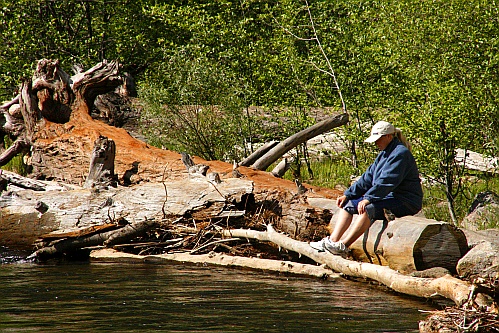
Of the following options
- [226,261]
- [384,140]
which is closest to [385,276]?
[384,140]

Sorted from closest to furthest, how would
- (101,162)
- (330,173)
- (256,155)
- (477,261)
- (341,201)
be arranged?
(477,261), (341,201), (101,162), (256,155), (330,173)

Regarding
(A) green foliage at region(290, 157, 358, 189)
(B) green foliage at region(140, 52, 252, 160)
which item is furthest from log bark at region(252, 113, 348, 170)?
(B) green foliage at region(140, 52, 252, 160)

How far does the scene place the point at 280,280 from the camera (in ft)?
30.9

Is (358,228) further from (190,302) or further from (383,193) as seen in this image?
(190,302)

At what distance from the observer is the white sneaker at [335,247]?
370 inches

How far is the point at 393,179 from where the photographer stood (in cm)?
930

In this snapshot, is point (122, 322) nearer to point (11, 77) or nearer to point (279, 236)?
point (279, 236)

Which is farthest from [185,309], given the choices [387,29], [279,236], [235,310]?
[387,29]

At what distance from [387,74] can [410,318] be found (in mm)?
9744

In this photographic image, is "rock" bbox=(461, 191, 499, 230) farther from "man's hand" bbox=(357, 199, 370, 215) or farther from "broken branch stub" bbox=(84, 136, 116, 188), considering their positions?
"broken branch stub" bbox=(84, 136, 116, 188)

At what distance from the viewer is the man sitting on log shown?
9320mm

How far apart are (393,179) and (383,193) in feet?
0.67

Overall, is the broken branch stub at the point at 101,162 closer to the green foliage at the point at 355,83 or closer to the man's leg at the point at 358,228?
the green foliage at the point at 355,83

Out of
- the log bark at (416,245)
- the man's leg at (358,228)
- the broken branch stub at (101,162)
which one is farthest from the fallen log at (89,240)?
the log bark at (416,245)
